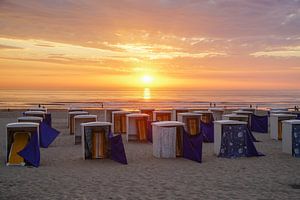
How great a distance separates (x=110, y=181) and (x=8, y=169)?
118 inches

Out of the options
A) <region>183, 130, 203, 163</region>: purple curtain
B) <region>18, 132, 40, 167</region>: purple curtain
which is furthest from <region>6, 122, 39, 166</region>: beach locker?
<region>183, 130, 203, 163</region>: purple curtain

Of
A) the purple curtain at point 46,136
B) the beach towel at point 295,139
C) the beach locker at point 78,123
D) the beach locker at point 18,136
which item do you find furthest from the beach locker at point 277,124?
the beach locker at point 18,136

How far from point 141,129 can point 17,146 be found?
6.04 metres

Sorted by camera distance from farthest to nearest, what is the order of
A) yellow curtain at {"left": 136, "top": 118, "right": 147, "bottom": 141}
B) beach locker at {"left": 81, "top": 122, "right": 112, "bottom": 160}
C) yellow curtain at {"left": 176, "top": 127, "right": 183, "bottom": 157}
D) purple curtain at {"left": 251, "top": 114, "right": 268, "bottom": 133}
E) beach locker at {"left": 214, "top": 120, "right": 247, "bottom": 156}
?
purple curtain at {"left": 251, "top": 114, "right": 268, "bottom": 133} < yellow curtain at {"left": 136, "top": 118, "right": 147, "bottom": 141} < beach locker at {"left": 214, "top": 120, "right": 247, "bottom": 156} < yellow curtain at {"left": 176, "top": 127, "right": 183, "bottom": 157} < beach locker at {"left": 81, "top": 122, "right": 112, "bottom": 160}

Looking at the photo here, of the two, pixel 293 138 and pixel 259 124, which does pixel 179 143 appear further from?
pixel 259 124

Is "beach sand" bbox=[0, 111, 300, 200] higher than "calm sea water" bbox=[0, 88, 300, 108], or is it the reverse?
"calm sea water" bbox=[0, 88, 300, 108]

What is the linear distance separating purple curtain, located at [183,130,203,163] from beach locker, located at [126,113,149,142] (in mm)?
4368

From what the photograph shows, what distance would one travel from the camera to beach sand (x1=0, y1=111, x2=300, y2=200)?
7914 mm

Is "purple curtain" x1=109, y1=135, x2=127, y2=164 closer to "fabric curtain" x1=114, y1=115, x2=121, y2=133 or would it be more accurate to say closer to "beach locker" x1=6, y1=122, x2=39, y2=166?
"beach locker" x1=6, y1=122, x2=39, y2=166

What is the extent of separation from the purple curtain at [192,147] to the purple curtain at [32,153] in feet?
13.7

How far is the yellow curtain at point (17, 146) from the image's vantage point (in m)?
11.1

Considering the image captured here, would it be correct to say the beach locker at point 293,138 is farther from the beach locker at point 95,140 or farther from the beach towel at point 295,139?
the beach locker at point 95,140

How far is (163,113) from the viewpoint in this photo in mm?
20047

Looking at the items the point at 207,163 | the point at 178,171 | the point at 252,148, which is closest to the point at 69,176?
the point at 178,171
